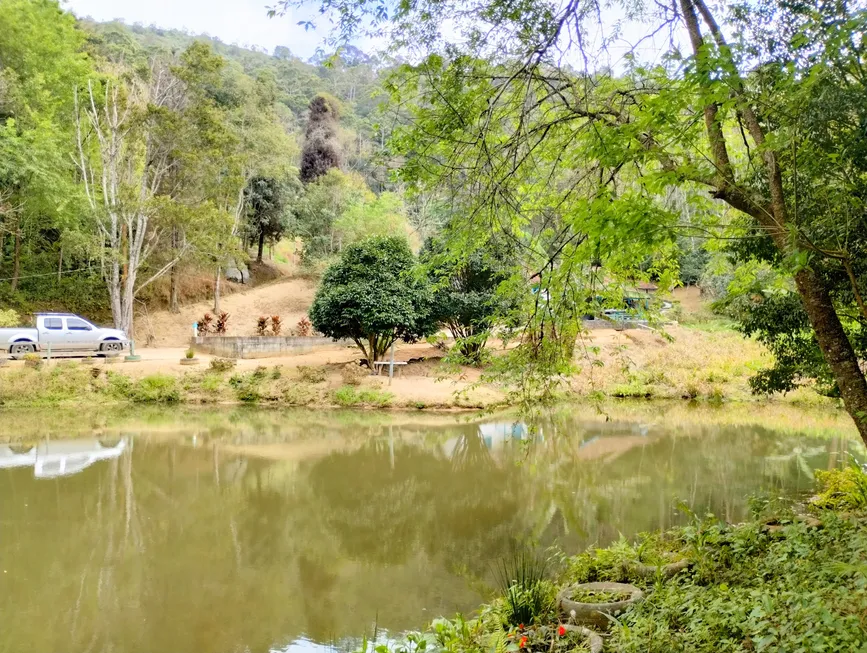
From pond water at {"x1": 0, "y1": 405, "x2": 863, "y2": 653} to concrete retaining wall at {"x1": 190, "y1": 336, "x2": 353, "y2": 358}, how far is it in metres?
5.84

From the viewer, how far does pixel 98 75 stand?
65.0 ft

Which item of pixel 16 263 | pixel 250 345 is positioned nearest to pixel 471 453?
pixel 250 345

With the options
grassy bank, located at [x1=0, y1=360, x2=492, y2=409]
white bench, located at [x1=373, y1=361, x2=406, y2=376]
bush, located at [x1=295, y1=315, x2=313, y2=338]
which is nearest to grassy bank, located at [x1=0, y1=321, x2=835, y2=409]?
grassy bank, located at [x1=0, y1=360, x2=492, y2=409]

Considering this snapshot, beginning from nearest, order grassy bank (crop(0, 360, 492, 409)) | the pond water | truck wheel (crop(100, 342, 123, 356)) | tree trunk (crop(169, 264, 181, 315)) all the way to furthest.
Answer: the pond water, grassy bank (crop(0, 360, 492, 409)), truck wheel (crop(100, 342, 123, 356)), tree trunk (crop(169, 264, 181, 315))

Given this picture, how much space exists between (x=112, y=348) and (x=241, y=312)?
8.73m

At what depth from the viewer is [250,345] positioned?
19984 mm

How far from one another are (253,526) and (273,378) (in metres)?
10.1

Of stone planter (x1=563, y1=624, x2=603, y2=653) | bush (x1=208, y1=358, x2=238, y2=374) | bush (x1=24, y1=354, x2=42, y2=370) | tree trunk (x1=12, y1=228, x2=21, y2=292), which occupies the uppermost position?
tree trunk (x1=12, y1=228, x2=21, y2=292)

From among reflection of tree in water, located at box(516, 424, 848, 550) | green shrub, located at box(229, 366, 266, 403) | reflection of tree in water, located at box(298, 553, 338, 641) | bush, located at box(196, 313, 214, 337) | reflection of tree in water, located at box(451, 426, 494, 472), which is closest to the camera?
reflection of tree in water, located at box(298, 553, 338, 641)

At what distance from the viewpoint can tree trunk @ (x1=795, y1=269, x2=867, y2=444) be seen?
4047mm

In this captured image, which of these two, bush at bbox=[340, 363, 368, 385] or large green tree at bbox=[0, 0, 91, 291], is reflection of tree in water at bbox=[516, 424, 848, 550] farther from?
large green tree at bbox=[0, 0, 91, 291]

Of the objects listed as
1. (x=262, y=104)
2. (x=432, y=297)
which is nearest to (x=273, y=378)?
(x=432, y=297)

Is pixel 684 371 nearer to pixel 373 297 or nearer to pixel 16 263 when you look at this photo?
pixel 373 297

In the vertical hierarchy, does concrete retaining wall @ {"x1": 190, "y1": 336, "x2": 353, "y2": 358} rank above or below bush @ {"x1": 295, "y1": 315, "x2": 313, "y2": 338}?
below
